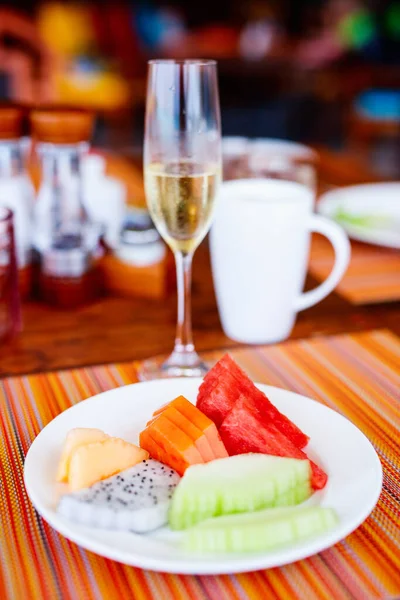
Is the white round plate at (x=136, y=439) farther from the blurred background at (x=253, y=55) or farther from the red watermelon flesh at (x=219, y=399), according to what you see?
the blurred background at (x=253, y=55)

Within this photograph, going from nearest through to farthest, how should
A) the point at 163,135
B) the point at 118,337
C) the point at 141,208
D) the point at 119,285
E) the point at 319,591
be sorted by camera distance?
the point at 319,591 < the point at 163,135 < the point at 118,337 < the point at 119,285 < the point at 141,208

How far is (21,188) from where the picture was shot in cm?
97

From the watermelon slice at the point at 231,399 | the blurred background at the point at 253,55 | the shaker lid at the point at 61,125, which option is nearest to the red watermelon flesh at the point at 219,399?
the watermelon slice at the point at 231,399

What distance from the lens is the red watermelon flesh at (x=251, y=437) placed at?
56 cm

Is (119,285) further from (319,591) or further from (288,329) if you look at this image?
(319,591)

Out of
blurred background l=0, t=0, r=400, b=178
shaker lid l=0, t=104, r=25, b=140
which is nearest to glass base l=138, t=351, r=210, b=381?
shaker lid l=0, t=104, r=25, b=140

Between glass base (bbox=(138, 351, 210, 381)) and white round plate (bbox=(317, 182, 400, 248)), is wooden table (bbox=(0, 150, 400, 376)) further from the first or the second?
white round plate (bbox=(317, 182, 400, 248))

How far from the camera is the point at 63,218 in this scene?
3.23ft

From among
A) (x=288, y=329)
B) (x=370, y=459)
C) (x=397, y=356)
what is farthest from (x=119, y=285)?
(x=370, y=459)

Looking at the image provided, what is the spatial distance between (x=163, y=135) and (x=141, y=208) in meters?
0.37

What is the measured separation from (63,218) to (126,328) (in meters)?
0.19

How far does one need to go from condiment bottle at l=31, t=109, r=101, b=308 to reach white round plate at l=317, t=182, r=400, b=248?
45 cm

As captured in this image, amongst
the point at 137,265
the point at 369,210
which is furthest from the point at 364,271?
the point at 137,265

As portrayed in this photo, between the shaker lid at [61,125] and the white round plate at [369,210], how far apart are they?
0.48m
